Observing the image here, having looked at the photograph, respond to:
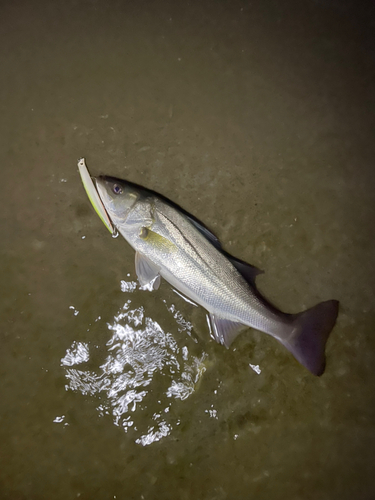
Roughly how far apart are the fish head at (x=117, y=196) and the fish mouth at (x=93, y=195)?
0.32 ft

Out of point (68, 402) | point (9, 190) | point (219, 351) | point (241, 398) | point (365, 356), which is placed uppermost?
point (9, 190)

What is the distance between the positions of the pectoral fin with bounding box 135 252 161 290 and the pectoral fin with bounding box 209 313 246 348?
21.3 inches

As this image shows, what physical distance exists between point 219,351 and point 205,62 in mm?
2424

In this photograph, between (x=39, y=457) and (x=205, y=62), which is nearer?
(x=39, y=457)

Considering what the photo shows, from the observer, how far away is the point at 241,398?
2.46 m

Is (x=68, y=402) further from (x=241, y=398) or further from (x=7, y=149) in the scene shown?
(x=7, y=149)

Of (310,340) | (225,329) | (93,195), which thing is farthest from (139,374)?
(93,195)

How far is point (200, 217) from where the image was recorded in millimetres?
2588

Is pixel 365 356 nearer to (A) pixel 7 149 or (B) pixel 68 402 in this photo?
(B) pixel 68 402

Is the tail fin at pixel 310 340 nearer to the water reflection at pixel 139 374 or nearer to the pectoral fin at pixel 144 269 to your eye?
the water reflection at pixel 139 374

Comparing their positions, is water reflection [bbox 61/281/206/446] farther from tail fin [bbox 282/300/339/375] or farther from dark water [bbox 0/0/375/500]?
tail fin [bbox 282/300/339/375]

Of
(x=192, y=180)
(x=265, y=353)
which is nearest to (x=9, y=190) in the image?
(x=192, y=180)

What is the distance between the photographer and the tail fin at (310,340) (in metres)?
2.23

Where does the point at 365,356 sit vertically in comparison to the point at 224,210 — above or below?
below
